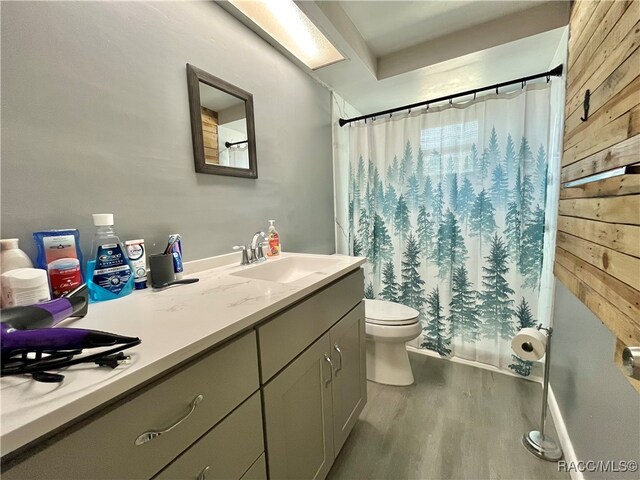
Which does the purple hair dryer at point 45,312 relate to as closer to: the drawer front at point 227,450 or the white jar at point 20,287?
the white jar at point 20,287

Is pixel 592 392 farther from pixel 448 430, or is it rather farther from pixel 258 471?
pixel 258 471

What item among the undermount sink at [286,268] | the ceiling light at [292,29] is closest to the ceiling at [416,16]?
the ceiling light at [292,29]

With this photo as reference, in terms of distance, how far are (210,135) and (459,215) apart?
5.29 feet

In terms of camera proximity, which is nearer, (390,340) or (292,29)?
(292,29)

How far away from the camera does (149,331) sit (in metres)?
0.57

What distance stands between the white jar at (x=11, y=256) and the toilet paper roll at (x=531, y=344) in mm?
1947

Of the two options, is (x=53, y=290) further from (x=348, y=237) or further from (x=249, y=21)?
(x=348, y=237)

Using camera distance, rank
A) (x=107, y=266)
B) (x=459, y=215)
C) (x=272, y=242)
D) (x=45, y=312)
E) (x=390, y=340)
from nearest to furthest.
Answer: (x=45, y=312)
(x=107, y=266)
(x=272, y=242)
(x=390, y=340)
(x=459, y=215)

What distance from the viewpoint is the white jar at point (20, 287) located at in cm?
61

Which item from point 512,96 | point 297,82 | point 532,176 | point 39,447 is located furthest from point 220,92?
point 532,176

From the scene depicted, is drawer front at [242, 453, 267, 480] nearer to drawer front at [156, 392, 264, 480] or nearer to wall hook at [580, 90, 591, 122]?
drawer front at [156, 392, 264, 480]

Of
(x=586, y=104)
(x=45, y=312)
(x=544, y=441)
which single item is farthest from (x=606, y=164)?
(x=45, y=312)

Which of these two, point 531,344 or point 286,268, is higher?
point 286,268

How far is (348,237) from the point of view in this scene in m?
2.25
